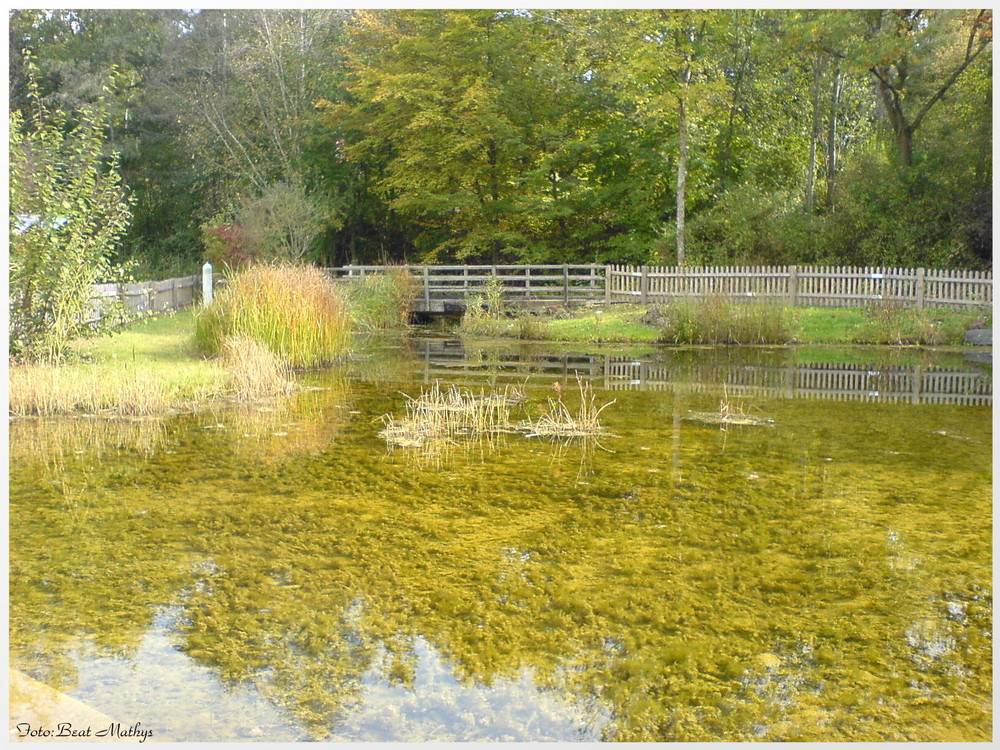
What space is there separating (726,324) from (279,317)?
790 cm

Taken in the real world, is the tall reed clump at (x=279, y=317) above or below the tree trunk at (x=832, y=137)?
below

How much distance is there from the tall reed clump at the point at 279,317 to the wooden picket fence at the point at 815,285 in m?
7.18

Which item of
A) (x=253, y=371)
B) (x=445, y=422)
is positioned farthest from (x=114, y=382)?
(x=445, y=422)

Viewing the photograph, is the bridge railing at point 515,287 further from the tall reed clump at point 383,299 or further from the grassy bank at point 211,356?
the grassy bank at point 211,356

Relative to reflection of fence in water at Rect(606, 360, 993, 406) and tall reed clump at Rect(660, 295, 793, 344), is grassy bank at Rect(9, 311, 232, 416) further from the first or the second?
tall reed clump at Rect(660, 295, 793, 344)

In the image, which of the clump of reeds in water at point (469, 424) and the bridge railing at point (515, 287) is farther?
the bridge railing at point (515, 287)

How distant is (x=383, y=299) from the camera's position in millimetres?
21266

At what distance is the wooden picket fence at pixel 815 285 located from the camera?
725 inches

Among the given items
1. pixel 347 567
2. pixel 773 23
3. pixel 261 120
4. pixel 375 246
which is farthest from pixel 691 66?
pixel 347 567

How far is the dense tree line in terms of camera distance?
72.7ft

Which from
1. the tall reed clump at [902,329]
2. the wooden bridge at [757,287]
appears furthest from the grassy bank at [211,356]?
the tall reed clump at [902,329]

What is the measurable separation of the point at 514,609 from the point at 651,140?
24267 mm

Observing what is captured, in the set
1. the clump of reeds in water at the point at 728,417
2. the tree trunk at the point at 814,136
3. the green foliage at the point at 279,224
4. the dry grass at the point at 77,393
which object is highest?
the tree trunk at the point at 814,136

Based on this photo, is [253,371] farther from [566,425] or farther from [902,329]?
[902,329]
